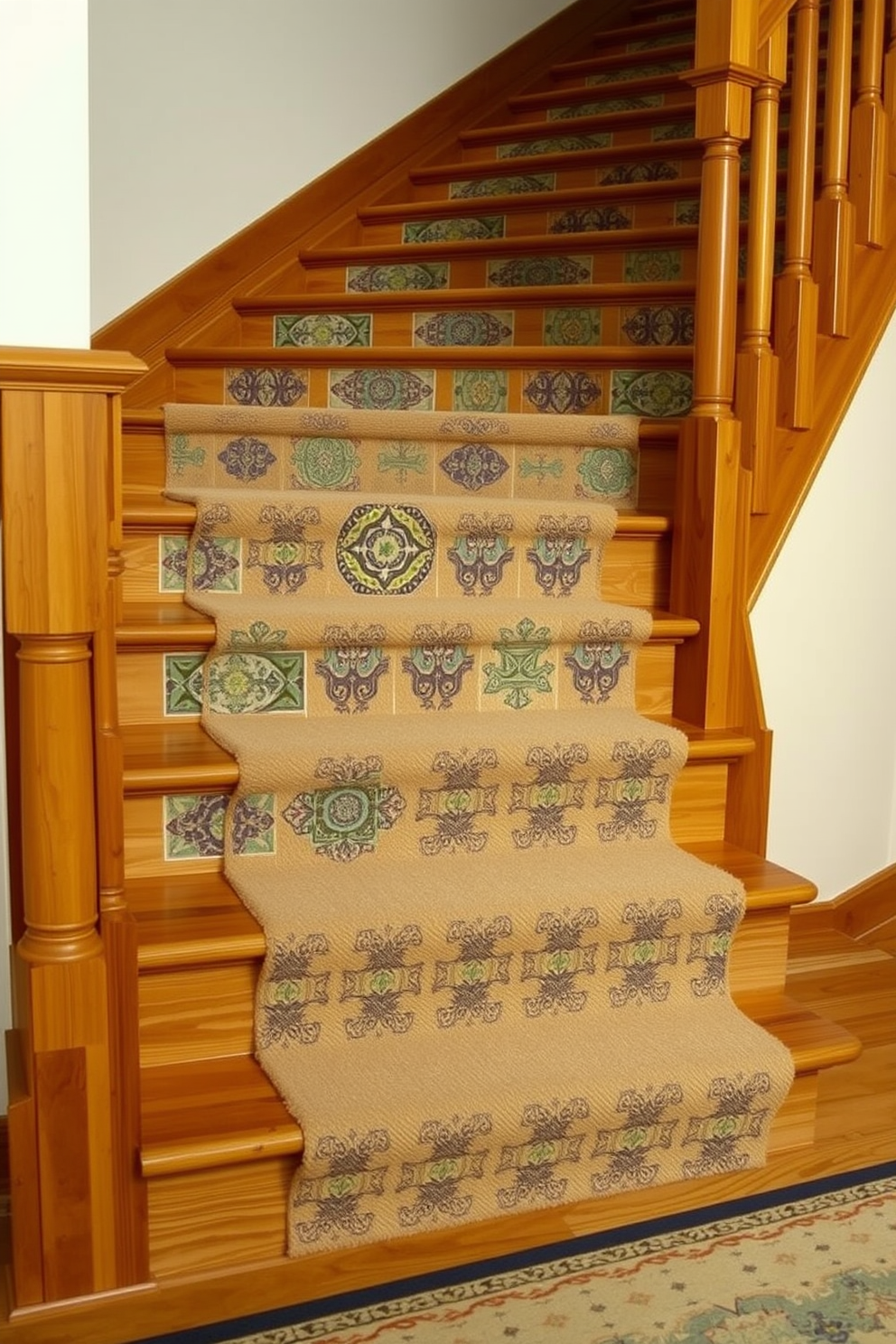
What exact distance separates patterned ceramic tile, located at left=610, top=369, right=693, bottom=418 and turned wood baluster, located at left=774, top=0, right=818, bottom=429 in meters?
0.30

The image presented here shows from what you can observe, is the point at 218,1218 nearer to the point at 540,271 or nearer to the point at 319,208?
the point at 540,271

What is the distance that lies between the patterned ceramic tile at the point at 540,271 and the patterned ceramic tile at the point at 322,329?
366 millimetres

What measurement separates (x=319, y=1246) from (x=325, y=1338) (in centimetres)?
18

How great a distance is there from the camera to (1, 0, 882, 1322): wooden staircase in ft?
5.72

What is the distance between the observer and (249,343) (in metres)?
3.67

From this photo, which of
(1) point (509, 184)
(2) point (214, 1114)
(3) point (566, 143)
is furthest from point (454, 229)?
(2) point (214, 1114)

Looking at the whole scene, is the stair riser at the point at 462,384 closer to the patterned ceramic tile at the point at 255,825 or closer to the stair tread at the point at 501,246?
the stair tread at the point at 501,246

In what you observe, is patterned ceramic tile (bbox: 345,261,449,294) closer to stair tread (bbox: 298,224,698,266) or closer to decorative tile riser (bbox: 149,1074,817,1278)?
stair tread (bbox: 298,224,698,266)

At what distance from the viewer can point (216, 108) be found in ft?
12.0

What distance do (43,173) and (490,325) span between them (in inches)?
71.8

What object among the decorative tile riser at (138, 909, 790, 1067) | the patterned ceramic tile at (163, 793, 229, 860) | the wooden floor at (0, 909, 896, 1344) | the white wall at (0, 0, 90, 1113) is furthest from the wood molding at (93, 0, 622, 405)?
the wooden floor at (0, 909, 896, 1344)

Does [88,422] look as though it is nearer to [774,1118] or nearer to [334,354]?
[774,1118]

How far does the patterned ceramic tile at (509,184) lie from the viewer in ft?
12.6

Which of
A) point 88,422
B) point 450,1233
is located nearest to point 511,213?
point 88,422
